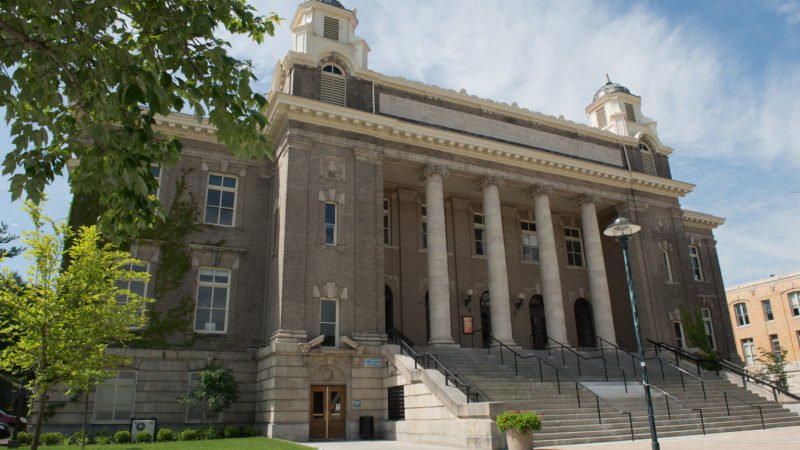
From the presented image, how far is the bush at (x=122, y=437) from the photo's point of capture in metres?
19.6

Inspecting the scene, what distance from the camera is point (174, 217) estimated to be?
24.5 meters

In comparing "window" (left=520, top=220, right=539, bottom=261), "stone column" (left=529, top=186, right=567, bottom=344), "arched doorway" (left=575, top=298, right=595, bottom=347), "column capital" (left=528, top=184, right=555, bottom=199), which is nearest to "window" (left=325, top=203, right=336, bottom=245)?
"stone column" (left=529, top=186, right=567, bottom=344)

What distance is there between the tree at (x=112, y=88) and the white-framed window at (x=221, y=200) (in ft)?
56.4

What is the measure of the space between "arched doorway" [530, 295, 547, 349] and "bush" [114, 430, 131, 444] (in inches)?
816

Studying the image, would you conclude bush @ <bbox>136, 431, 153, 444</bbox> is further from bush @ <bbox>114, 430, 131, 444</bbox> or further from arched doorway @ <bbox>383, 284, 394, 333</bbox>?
arched doorway @ <bbox>383, 284, 394, 333</bbox>

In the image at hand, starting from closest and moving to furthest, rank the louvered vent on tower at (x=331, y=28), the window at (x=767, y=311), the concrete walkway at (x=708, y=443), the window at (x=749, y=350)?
the concrete walkway at (x=708, y=443), the louvered vent on tower at (x=331, y=28), the window at (x=767, y=311), the window at (x=749, y=350)

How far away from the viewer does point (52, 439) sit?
63.3ft

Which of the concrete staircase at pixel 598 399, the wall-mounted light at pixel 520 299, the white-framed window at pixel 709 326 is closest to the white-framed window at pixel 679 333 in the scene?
the white-framed window at pixel 709 326

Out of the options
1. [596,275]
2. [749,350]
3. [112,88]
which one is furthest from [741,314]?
[112,88]

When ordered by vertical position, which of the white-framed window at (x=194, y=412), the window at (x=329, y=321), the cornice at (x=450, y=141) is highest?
the cornice at (x=450, y=141)

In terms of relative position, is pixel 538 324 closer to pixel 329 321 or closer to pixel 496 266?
pixel 496 266

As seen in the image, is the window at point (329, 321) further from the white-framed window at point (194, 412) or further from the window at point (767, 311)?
the window at point (767, 311)

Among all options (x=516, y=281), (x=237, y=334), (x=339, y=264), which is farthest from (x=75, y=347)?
(x=516, y=281)

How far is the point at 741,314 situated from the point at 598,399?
159 ft
